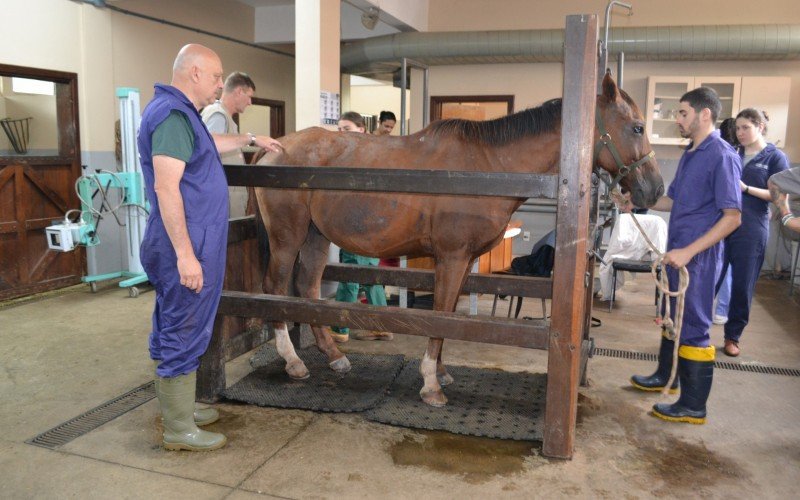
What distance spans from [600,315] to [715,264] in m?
2.59

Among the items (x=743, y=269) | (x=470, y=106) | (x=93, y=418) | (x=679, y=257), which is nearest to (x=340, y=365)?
(x=93, y=418)

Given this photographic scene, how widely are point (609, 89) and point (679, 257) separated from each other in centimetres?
88

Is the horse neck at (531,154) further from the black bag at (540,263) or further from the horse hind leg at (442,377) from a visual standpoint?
the black bag at (540,263)

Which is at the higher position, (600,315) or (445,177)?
(445,177)

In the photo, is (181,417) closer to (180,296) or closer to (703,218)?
(180,296)

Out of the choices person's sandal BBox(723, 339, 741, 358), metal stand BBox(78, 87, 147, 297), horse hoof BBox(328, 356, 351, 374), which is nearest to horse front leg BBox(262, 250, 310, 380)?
horse hoof BBox(328, 356, 351, 374)

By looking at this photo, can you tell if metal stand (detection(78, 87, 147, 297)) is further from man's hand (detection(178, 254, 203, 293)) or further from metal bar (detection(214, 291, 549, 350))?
man's hand (detection(178, 254, 203, 293))

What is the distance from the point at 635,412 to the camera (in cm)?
315

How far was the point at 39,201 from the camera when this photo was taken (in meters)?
5.87

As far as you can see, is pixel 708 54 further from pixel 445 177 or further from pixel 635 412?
pixel 445 177

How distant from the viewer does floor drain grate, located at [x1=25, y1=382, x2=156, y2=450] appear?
2.74 m

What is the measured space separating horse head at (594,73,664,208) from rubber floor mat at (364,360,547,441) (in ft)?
4.07

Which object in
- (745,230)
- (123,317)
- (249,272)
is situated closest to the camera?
(249,272)

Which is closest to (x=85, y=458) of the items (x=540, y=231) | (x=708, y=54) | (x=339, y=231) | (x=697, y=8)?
(x=339, y=231)
